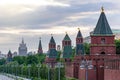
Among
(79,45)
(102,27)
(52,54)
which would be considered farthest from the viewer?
(52,54)

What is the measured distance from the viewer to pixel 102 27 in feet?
225

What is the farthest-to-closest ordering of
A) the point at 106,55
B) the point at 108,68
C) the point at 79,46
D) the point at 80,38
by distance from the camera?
1. the point at 80,38
2. the point at 79,46
3. the point at 106,55
4. the point at 108,68

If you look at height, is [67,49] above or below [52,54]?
above

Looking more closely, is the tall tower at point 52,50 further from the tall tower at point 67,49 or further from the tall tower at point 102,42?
the tall tower at point 102,42

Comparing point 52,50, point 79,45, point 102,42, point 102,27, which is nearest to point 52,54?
point 52,50

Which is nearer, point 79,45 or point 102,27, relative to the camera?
point 102,27

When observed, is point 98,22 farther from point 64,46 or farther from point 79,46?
point 64,46

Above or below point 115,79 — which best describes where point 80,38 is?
above

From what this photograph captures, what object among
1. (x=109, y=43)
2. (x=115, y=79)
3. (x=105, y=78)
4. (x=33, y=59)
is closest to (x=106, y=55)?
(x=109, y=43)

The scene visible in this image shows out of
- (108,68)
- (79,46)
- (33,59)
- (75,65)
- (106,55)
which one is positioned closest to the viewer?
(108,68)

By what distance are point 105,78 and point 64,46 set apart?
52469 millimetres

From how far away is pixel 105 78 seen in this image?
59.8 m

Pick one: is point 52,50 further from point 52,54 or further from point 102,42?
point 102,42

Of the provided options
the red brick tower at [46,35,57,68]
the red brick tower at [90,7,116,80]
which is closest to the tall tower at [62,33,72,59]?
the red brick tower at [46,35,57,68]
